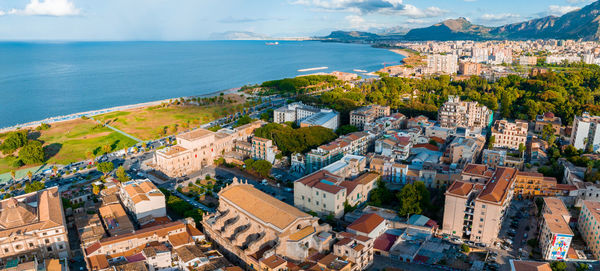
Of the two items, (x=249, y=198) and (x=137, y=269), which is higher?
(x=249, y=198)

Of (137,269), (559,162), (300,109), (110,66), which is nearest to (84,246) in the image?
(137,269)

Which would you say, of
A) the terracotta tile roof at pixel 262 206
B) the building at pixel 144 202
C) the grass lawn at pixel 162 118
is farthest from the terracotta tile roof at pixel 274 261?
the grass lawn at pixel 162 118

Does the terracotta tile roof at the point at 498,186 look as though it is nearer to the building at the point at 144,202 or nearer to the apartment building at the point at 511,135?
the apartment building at the point at 511,135

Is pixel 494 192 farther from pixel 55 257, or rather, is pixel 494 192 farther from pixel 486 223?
pixel 55 257

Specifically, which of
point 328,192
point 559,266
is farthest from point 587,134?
point 328,192

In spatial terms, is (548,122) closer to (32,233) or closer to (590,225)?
(590,225)
